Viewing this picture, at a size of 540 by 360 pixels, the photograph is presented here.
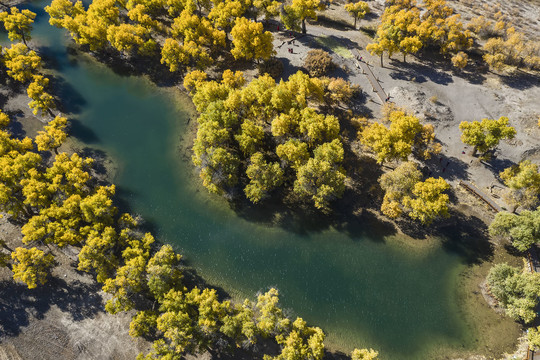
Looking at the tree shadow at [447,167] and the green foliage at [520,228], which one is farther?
the tree shadow at [447,167]

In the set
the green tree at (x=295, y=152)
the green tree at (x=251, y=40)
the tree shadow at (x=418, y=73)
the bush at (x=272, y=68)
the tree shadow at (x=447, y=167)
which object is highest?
the green tree at (x=251, y=40)

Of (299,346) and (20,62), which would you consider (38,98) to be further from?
(299,346)

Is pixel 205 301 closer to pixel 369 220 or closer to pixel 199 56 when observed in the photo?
pixel 369 220

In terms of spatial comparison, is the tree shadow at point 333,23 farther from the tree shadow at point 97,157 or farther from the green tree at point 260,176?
the tree shadow at point 97,157

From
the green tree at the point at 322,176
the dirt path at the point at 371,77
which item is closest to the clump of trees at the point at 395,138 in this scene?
the green tree at the point at 322,176

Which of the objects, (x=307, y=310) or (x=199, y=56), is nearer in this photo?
(x=307, y=310)

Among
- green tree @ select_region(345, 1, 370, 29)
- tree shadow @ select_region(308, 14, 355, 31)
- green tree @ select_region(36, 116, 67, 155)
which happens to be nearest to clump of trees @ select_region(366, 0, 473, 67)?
green tree @ select_region(345, 1, 370, 29)

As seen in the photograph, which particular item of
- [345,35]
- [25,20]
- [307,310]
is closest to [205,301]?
[307,310]
